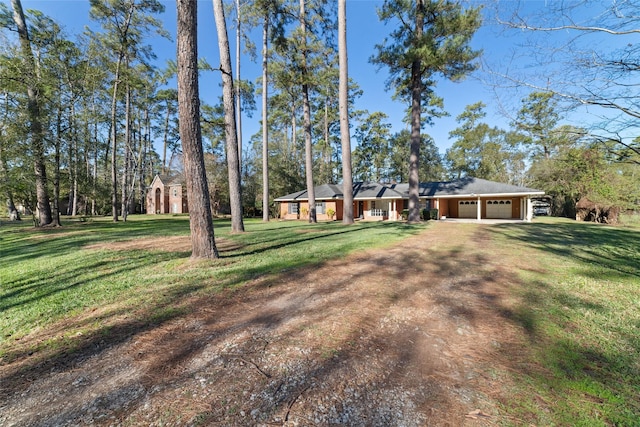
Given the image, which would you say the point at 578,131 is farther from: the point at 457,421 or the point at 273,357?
the point at 273,357

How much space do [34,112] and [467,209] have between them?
28.5 m

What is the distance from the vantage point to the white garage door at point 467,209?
22281mm

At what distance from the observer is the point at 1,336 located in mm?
2572

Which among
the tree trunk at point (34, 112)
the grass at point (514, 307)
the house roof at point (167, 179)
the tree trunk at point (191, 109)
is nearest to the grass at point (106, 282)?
the grass at point (514, 307)

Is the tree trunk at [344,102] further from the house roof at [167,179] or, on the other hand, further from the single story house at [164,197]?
the house roof at [167,179]

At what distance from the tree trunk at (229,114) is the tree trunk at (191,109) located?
399cm

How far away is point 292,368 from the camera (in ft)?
6.64

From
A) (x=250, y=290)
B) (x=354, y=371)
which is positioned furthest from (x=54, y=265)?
(x=354, y=371)

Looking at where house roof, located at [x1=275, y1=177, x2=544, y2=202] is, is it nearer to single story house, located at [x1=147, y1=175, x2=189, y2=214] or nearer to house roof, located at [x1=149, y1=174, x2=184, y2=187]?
single story house, located at [x1=147, y1=175, x2=189, y2=214]

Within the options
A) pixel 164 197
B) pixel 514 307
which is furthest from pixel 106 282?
pixel 164 197

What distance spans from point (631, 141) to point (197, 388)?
5.35m

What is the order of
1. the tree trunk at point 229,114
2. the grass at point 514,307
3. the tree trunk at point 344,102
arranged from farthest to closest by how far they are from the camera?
the tree trunk at point 344,102 < the tree trunk at point 229,114 < the grass at point 514,307

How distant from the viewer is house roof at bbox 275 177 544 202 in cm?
1866

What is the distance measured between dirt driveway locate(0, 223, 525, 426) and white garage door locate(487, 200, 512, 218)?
878 inches
